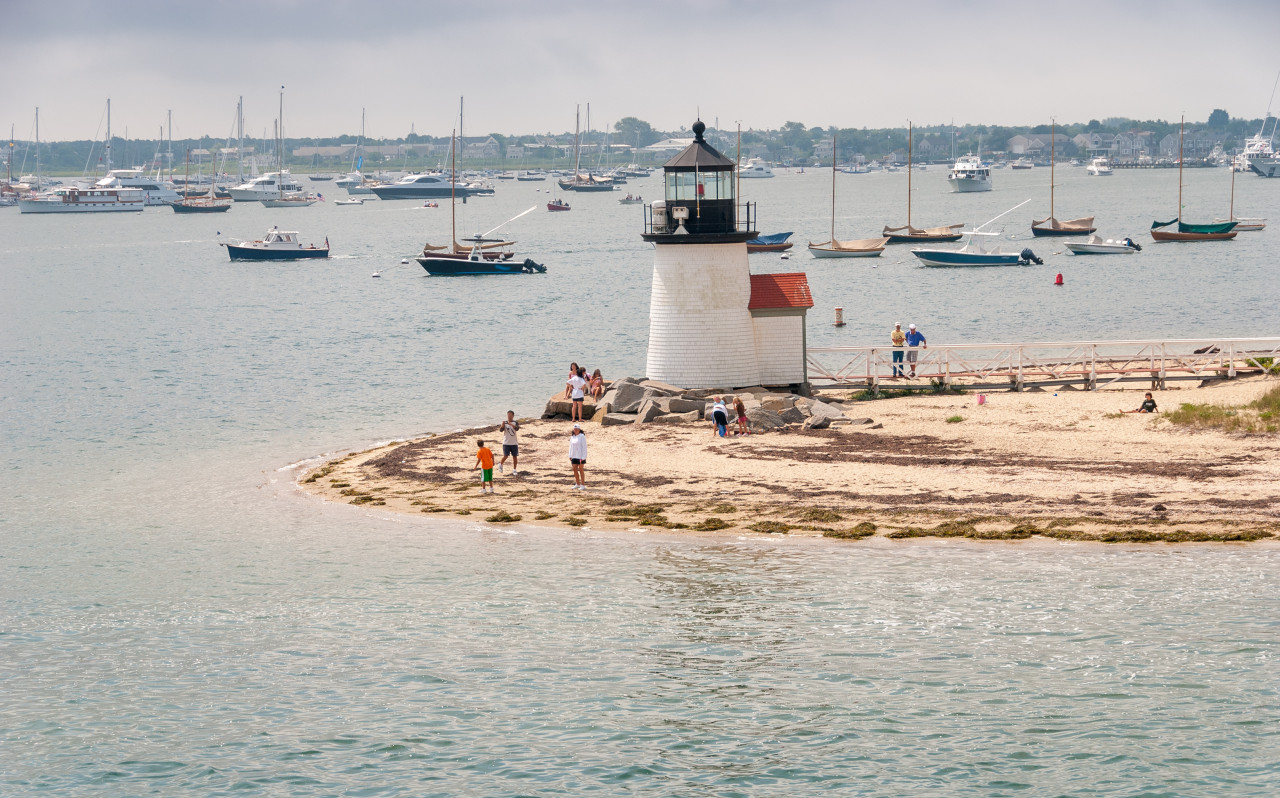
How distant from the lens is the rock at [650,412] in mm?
30742

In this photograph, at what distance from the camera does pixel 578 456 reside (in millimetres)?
25000

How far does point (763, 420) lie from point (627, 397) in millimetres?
3694

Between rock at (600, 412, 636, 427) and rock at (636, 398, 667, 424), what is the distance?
0.18 metres

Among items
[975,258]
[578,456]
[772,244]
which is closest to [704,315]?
[578,456]

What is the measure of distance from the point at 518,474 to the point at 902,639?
11.2 m

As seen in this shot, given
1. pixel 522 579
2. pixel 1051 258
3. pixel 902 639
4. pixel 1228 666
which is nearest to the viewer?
pixel 1228 666

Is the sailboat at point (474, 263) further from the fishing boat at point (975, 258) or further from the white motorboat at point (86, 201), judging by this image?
the white motorboat at point (86, 201)

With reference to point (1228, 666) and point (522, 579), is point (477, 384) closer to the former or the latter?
point (522, 579)

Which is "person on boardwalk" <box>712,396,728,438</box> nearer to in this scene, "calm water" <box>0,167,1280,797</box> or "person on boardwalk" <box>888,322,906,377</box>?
"calm water" <box>0,167,1280,797</box>

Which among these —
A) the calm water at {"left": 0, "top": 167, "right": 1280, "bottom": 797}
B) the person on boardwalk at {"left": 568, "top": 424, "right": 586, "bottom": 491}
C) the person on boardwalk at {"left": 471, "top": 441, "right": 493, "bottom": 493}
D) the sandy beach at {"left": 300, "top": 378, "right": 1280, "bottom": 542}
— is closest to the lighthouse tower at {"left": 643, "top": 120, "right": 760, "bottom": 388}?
the sandy beach at {"left": 300, "top": 378, "right": 1280, "bottom": 542}

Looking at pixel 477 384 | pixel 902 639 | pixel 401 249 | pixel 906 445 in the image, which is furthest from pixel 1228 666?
pixel 401 249

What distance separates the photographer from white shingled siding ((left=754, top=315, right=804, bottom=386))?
106 ft

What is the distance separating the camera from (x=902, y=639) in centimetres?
1738

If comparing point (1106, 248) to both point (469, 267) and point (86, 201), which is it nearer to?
point (469, 267)
